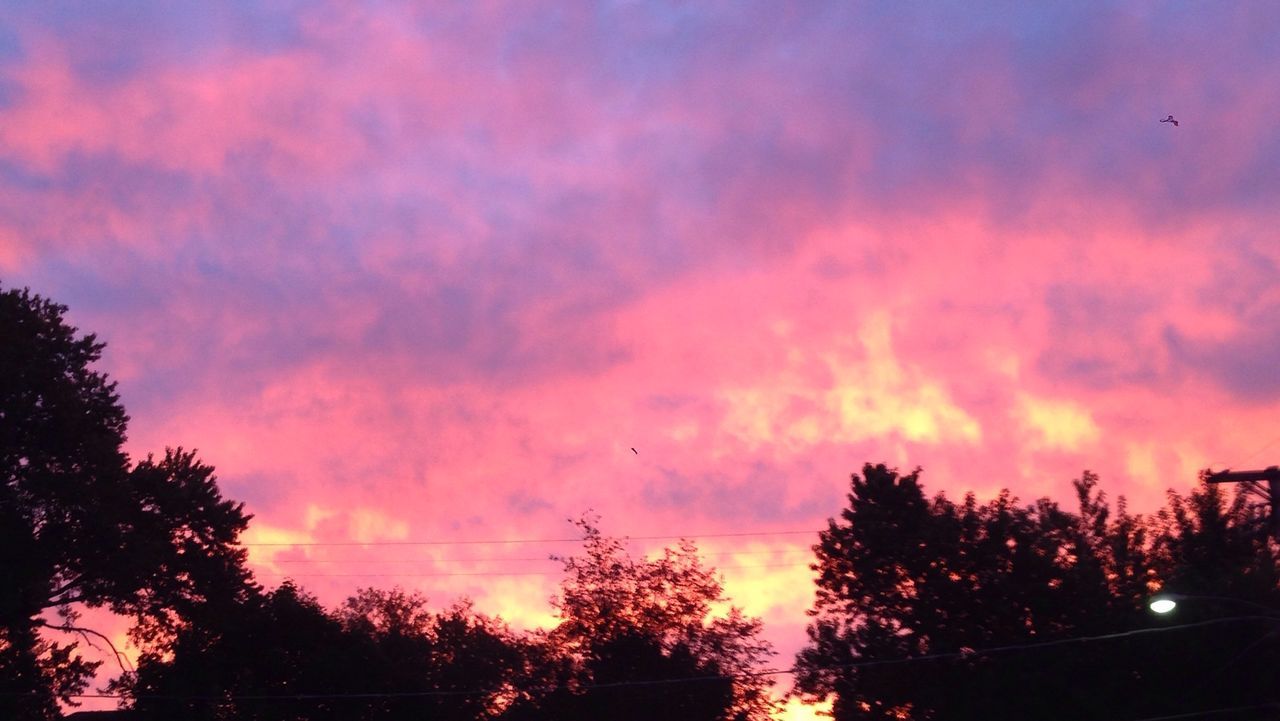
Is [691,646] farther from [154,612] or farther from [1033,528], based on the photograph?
[154,612]

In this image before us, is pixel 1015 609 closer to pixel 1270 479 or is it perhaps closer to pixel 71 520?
pixel 1270 479

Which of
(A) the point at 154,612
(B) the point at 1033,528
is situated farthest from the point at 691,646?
(A) the point at 154,612

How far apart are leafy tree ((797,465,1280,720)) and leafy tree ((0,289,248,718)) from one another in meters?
27.6

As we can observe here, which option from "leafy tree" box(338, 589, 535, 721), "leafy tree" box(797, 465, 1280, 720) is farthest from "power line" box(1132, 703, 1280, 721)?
"leafy tree" box(338, 589, 535, 721)

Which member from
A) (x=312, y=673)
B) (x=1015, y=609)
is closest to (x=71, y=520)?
(x=312, y=673)

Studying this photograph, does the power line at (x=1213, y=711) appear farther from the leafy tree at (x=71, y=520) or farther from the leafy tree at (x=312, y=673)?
the leafy tree at (x=71, y=520)

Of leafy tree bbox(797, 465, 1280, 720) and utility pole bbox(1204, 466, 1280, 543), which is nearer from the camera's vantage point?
utility pole bbox(1204, 466, 1280, 543)

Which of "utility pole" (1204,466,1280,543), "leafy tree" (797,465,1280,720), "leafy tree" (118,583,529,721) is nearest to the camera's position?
"utility pole" (1204,466,1280,543)

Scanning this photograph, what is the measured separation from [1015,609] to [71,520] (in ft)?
136

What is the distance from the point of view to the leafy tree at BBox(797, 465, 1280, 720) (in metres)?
46.5

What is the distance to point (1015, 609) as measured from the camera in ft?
177

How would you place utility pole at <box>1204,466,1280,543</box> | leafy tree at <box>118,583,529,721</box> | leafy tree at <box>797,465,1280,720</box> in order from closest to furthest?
utility pole at <box>1204,466,1280,543</box>
leafy tree at <box>797,465,1280,720</box>
leafy tree at <box>118,583,529,721</box>

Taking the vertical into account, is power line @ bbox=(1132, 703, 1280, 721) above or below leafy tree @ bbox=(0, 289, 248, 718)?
below

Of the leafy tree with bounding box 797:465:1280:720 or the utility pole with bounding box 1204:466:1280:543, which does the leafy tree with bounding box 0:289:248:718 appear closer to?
the leafy tree with bounding box 797:465:1280:720
